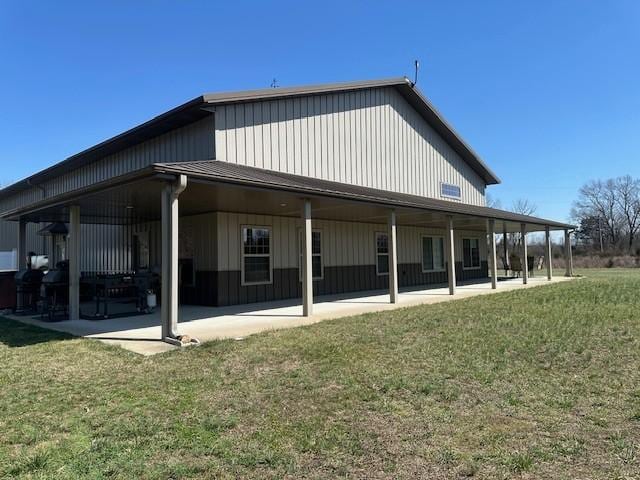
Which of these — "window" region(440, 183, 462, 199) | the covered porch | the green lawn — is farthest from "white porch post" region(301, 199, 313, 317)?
"window" region(440, 183, 462, 199)

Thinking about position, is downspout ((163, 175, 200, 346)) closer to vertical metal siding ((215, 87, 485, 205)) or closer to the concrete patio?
the concrete patio

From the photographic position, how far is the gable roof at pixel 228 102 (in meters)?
11.0

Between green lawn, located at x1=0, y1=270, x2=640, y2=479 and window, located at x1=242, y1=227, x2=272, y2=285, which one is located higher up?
window, located at x1=242, y1=227, x2=272, y2=285

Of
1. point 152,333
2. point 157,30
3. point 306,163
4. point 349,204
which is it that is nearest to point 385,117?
point 306,163

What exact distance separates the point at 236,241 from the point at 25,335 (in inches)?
202

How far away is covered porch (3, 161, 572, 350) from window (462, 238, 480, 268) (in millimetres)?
3715

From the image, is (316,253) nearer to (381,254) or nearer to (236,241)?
(236,241)

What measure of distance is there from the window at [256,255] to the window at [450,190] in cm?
913

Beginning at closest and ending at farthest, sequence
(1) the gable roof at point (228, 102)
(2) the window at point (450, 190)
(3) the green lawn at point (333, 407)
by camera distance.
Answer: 1. (3) the green lawn at point (333, 407)
2. (1) the gable roof at point (228, 102)
3. (2) the window at point (450, 190)

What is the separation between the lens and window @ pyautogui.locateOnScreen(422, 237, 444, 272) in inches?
742

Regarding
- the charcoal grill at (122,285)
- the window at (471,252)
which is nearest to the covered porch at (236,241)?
the charcoal grill at (122,285)

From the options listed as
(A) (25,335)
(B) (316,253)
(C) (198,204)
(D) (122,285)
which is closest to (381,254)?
(B) (316,253)

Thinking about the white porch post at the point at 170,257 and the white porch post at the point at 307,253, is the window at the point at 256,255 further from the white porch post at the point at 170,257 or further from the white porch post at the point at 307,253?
the white porch post at the point at 170,257

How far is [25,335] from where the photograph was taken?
8094 millimetres
